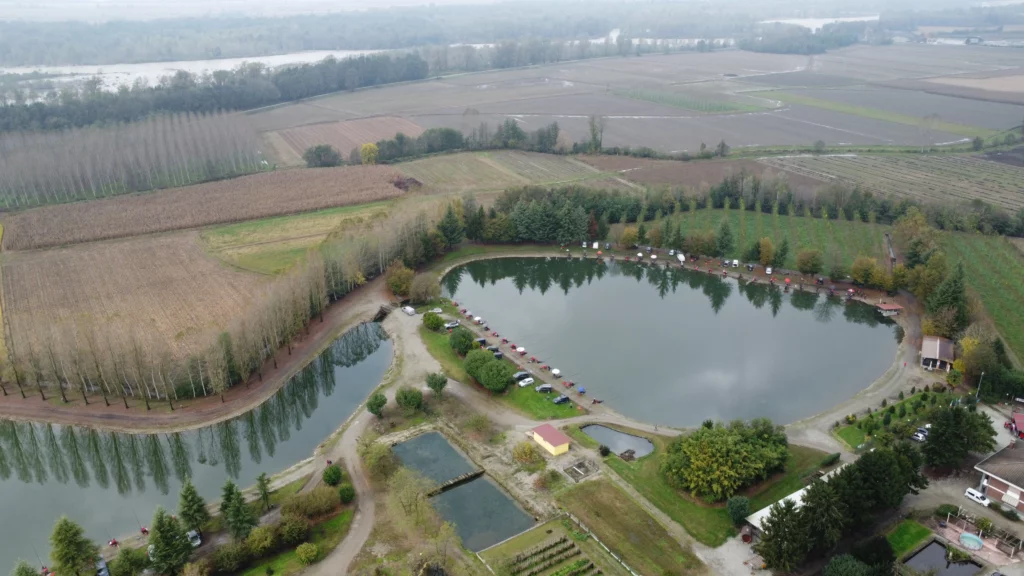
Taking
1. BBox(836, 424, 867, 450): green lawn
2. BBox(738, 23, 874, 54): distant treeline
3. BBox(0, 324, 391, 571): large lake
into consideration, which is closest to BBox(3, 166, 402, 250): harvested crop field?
BBox(0, 324, 391, 571): large lake

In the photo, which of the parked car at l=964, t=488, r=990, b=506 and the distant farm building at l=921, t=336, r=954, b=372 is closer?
the parked car at l=964, t=488, r=990, b=506

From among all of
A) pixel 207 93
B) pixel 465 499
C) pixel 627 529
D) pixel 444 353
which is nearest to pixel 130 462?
pixel 465 499

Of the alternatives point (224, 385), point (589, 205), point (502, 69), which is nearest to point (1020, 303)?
point (589, 205)

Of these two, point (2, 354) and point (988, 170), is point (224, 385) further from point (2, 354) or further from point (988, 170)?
point (988, 170)

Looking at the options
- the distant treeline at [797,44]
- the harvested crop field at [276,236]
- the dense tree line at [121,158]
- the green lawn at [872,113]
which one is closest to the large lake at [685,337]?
the harvested crop field at [276,236]

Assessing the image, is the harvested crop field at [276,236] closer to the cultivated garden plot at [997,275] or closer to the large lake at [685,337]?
the large lake at [685,337]

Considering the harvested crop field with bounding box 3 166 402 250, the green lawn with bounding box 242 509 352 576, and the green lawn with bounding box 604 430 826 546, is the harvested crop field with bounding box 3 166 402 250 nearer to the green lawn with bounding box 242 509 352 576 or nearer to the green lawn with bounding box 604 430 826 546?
the green lawn with bounding box 242 509 352 576

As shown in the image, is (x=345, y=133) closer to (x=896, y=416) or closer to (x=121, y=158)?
(x=121, y=158)
